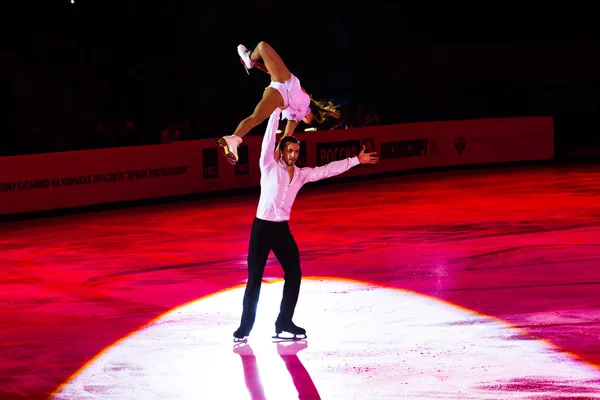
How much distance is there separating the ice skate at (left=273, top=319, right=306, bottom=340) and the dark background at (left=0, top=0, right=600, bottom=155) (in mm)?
16779

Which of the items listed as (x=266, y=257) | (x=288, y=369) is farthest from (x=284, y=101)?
(x=288, y=369)

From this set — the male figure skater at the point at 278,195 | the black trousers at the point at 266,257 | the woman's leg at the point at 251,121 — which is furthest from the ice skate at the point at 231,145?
the black trousers at the point at 266,257

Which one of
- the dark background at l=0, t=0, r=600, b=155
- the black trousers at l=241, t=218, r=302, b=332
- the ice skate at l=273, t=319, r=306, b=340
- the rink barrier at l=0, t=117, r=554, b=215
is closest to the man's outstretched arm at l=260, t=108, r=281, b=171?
the black trousers at l=241, t=218, r=302, b=332

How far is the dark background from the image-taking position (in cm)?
3059

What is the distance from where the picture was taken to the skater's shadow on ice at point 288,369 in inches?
300

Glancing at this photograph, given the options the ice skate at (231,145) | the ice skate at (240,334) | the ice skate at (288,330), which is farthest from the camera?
the ice skate at (288,330)

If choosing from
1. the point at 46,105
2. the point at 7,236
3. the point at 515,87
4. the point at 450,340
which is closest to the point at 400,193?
the point at 7,236

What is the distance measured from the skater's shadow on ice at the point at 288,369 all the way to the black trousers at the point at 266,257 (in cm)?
33

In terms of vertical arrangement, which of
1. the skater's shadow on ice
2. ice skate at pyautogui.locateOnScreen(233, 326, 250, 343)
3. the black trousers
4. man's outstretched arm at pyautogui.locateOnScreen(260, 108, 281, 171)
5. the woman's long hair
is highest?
the woman's long hair

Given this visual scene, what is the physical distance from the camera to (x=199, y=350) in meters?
9.13

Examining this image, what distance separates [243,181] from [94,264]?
10.1 metres

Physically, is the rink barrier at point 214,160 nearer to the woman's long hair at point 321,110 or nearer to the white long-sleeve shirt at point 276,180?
A: the woman's long hair at point 321,110

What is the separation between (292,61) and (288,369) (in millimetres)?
30220

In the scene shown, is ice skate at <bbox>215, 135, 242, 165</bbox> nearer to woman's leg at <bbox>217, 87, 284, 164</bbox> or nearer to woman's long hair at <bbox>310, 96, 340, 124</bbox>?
woman's leg at <bbox>217, 87, 284, 164</bbox>
